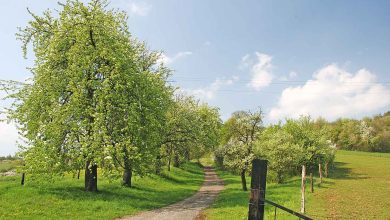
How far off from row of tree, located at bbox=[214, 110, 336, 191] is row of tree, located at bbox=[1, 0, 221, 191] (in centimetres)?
1574

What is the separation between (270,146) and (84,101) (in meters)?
34.9

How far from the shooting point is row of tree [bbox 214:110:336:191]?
151 ft

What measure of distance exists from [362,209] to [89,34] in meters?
28.5

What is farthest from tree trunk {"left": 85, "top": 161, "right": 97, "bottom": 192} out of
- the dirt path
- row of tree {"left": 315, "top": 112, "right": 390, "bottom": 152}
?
row of tree {"left": 315, "top": 112, "right": 390, "bottom": 152}

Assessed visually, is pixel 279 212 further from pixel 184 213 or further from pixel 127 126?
pixel 127 126

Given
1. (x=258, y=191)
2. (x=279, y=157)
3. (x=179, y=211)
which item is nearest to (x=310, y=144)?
(x=279, y=157)

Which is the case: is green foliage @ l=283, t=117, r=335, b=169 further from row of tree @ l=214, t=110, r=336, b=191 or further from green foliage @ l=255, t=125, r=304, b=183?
green foliage @ l=255, t=125, r=304, b=183

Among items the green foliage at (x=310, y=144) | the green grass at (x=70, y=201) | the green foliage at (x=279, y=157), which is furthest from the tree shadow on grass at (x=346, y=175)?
the green grass at (x=70, y=201)

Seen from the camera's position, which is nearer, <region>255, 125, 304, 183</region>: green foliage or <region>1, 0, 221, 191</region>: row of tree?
<region>1, 0, 221, 191</region>: row of tree

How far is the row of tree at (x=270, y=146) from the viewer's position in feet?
151

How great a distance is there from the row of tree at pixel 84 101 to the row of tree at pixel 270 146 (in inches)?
620

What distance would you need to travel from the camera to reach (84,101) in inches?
1204

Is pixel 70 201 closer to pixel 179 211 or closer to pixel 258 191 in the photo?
pixel 179 211

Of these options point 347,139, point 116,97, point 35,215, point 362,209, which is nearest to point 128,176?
point 116,97
